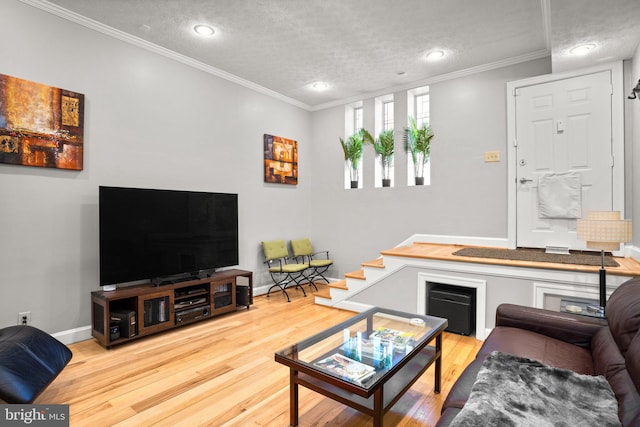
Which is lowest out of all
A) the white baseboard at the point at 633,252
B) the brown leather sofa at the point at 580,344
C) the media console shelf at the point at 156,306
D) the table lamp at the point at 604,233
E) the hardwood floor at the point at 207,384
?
the hardwood floor at the point at 207,384

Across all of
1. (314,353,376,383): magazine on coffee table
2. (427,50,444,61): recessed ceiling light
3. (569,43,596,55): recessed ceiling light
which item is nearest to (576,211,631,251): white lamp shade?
(569,43,596,55): recessed ceiling light

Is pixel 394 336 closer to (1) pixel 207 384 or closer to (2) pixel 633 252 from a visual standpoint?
(1) pixel 207 384

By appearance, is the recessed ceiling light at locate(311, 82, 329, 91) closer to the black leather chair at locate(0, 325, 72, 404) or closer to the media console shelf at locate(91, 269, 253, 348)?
the media console shelf at locate(91, 269, 253, 348)

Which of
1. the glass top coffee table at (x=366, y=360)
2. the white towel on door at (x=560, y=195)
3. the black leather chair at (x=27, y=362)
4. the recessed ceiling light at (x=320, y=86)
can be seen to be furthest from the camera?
the recessed ceiling light at (x=320, y=86)

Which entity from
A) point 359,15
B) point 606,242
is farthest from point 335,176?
point 606,242

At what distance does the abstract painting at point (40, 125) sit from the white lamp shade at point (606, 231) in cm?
438

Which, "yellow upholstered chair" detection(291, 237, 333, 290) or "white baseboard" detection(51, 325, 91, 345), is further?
"yellow upholstered chair" detection(291, 237, 333, 290)

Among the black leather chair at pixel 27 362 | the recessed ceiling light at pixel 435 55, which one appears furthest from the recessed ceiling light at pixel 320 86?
the black leather chair at pixel 27 362

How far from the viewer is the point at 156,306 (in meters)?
3.29

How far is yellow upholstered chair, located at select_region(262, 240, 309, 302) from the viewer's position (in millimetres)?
4688

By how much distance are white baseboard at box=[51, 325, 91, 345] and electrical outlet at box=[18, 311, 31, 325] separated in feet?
0.83

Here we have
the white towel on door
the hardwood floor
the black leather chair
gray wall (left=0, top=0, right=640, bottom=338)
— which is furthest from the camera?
the white towel on door

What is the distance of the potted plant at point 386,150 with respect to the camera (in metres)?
4.95

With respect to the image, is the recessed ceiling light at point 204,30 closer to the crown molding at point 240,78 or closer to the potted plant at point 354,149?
the crown molding at point 240,78
